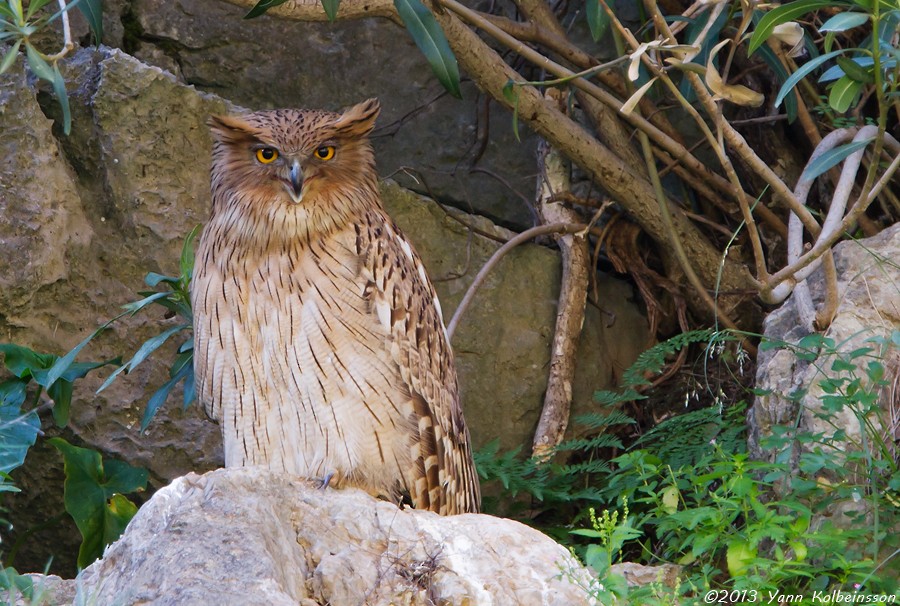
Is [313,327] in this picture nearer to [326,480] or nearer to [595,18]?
[326,480]

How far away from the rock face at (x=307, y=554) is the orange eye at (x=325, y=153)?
1.08 m

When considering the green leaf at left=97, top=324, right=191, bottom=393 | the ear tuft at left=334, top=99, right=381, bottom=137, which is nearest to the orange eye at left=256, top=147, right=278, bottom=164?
the ear tuft at left=334, top=99, right=381, bottom=137

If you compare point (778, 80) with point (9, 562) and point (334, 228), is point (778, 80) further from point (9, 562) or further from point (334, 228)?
point (9, 562)

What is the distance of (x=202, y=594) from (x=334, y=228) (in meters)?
1.55

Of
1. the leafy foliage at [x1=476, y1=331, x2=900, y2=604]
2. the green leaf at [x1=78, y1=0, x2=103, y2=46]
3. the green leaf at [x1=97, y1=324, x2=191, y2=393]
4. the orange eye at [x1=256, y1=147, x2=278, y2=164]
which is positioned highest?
the green leaf at [x1=78, y1=0, x2=103, y2=46]

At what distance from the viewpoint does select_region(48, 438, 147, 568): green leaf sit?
145 inches

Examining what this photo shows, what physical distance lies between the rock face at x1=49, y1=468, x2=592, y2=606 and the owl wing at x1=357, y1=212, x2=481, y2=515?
0.57m

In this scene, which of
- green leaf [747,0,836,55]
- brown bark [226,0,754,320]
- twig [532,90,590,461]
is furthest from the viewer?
twig [532,90,590,461]

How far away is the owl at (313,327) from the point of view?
3219mm

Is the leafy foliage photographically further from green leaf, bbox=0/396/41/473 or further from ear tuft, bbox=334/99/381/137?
green leaf, bbox=0/396/41/473

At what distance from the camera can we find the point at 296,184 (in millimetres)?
3172

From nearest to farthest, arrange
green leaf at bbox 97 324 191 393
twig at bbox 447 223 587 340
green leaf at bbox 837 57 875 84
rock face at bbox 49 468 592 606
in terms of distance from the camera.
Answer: rock face at bbox 49 468 592 606 → green leaf at bbox 837 57 875 84 → green leaf at bbox 97 324 191 393 → twig at bbox 447 223 587 340

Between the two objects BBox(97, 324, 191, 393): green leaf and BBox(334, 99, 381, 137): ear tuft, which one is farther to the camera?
BBox(97, 324, 191, 393): green leaf

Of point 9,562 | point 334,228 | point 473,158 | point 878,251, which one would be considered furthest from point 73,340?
point 878,251
